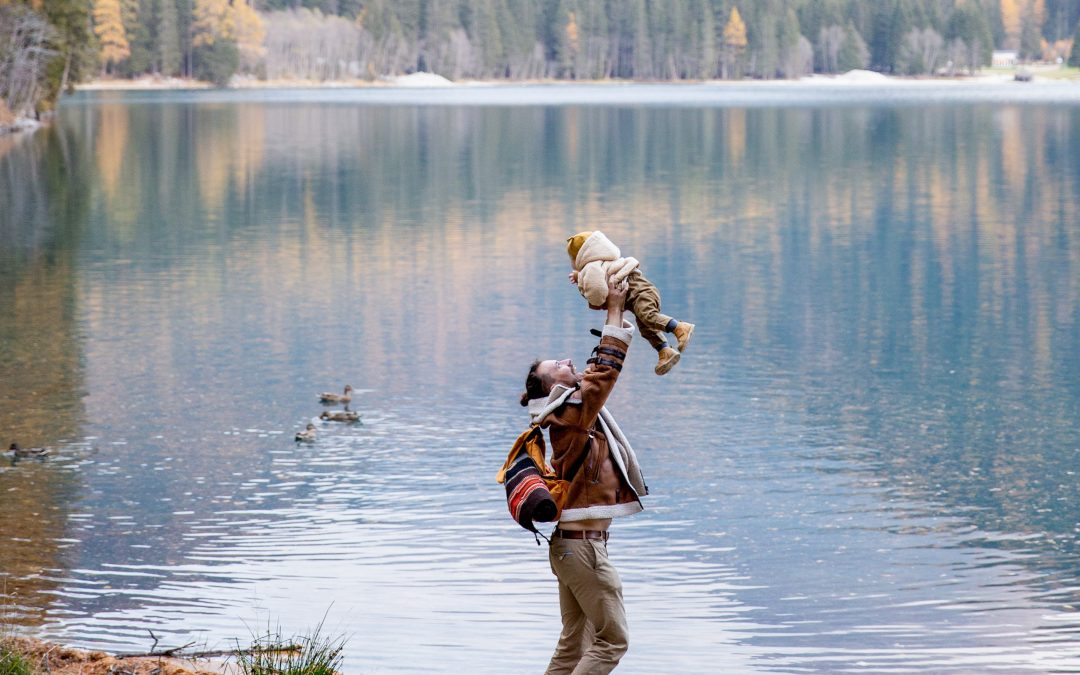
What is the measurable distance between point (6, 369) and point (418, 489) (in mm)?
7921

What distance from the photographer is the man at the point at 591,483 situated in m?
6.76

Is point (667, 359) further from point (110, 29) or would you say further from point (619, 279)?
point (110, 29)

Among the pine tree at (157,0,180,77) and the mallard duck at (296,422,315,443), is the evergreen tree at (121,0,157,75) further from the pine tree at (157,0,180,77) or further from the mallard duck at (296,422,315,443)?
the mallard duck at (296,422,315,443)

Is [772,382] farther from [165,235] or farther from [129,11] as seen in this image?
[129,11]

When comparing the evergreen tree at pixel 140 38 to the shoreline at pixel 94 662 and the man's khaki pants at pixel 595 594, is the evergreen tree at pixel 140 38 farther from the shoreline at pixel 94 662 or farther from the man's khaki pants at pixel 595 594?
the man's khaki pants at pixel 595 594

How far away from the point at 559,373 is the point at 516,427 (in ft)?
31.7

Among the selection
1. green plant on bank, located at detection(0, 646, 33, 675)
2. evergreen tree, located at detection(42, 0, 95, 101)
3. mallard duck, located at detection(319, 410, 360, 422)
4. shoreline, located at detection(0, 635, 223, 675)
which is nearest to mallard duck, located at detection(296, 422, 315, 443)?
mallard duck, located at detection(319, 410, 360, 422)

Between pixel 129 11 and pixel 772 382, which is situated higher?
pixel 129 11

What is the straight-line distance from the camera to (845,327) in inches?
894

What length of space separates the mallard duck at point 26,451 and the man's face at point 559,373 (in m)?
9.56

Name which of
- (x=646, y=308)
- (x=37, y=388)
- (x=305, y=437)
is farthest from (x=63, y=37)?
(x=646, y=308)

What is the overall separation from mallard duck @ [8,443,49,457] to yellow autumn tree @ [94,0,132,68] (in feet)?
587

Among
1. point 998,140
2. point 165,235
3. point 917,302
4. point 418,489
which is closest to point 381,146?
point 998,140

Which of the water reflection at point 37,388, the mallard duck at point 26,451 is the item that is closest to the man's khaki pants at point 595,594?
the water reflection at point 37,388
